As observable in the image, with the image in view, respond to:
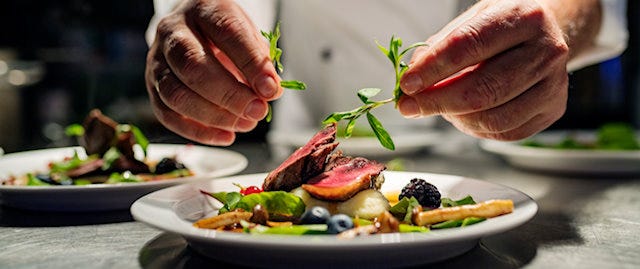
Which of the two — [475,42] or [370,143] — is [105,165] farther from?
[370,143]

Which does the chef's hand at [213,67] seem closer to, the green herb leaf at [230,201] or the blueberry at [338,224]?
the green herb leaf at [230,201]

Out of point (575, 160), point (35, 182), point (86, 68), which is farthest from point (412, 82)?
point (86, 68)

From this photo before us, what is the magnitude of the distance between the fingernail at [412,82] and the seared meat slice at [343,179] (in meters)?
0.19

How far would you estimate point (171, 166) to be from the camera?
1975 millimetres

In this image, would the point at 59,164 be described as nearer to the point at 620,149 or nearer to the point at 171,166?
the point at 171,166

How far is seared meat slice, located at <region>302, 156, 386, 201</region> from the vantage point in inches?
53.0

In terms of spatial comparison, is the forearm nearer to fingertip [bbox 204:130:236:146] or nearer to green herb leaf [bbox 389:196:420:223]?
green herb leaf [bbox 389:196:420:223]

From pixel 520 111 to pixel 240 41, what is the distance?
0.66 meters

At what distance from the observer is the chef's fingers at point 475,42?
1346 millimetres

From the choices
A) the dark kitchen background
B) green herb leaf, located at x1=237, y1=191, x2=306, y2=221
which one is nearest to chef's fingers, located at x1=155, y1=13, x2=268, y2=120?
green herb leaf, located at x1=237, y1=191, x2=306, y2=221

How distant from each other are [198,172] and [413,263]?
4.25ft

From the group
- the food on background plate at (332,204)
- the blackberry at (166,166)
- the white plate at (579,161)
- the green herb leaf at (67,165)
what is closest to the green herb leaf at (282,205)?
the food on background plate at (332,204)

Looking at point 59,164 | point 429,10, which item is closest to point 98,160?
point 59,164

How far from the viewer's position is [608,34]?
2.53 metres
